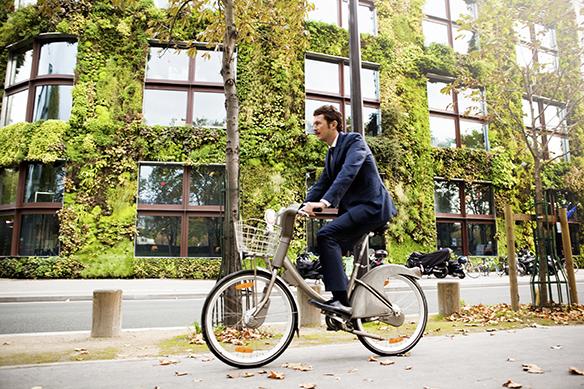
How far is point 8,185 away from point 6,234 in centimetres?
186

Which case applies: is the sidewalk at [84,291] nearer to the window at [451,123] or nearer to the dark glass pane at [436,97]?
the window at [451,123]

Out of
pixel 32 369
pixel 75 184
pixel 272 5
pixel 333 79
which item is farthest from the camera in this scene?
pixel 333 79

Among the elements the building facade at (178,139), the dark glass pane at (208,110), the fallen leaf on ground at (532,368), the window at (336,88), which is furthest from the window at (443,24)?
the fallen leaf on ground at (532,368)

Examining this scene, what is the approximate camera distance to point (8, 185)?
15742 mm

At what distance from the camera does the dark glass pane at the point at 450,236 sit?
18844 millimetres

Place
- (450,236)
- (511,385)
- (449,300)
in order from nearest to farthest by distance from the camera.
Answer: (511,385) < (449,300) < (450,236)

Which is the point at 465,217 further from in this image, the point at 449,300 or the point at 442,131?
the point at 449,300

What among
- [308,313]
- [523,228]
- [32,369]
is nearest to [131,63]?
[308,313]

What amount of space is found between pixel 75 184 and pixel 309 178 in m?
8.65

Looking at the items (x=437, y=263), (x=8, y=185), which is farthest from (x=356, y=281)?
(x=8, y=185)

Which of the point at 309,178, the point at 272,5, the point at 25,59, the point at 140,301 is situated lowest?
the point at 140,301

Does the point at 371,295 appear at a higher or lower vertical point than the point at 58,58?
lower

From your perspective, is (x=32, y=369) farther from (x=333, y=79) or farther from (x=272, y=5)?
(x=333, y=79)

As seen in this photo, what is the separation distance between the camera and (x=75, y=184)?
1495 cm
